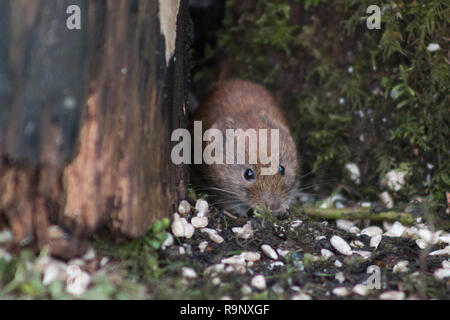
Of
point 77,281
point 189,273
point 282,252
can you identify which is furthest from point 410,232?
point 77,281

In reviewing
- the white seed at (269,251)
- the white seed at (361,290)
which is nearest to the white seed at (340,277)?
the white seed at (361,290)

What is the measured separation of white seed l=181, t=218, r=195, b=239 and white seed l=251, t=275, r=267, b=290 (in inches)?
23.8

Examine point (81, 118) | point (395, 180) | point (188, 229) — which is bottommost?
point (188, 229)

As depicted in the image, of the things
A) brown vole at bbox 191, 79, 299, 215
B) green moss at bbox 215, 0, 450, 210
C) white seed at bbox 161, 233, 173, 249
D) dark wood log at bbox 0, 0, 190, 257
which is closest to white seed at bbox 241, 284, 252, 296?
white seed at bbox 161, 233, 173, 249

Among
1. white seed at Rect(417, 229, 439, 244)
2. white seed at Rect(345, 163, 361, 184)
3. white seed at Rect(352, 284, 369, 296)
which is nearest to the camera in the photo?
white seed at Rect(352, 284, 369, 296)

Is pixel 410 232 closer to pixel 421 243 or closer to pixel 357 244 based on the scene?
pixel 421 243

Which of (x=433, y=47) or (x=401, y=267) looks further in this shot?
(x=433, y=47)

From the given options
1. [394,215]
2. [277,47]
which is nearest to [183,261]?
[394,215]

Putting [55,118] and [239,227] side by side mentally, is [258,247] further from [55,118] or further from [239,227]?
[55,118]

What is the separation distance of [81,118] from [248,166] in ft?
6.91

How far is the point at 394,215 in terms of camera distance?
14.5 feet

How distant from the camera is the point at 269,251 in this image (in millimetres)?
3223

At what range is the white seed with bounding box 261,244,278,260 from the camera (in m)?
3.20

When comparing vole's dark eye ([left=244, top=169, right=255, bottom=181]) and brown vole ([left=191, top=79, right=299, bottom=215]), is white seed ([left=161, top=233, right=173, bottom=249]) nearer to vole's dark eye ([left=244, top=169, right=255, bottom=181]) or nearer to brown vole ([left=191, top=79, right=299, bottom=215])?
brown vole ([left=191, top=79, right=299, bottom=215])
